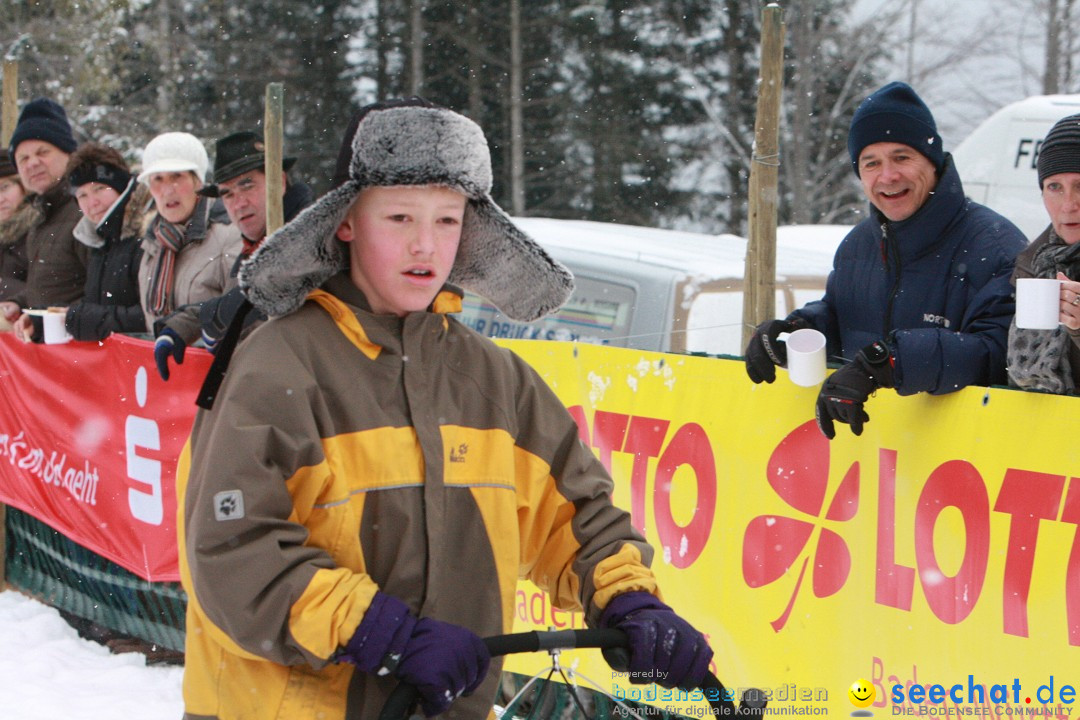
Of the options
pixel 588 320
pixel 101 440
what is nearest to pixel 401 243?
pixel 101 440

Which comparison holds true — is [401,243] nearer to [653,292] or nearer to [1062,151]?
[1062,151]

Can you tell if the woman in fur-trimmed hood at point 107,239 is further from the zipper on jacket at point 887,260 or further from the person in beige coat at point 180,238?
the zipper on jacket at point 887,260

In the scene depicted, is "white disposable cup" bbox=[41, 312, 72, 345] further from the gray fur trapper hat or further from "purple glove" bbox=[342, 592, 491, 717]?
"purple glove" bbox=[342, 592, 491, 717]

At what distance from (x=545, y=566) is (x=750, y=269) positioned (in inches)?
89.5

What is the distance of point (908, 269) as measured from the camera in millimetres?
3715

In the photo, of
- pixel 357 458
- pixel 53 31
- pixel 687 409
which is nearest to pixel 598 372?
pixel 687 409

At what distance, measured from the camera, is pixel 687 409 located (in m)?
4.10

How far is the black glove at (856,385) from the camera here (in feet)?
10.7

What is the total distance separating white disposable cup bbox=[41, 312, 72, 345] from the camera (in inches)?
237

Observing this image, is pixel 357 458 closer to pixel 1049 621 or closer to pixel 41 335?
pixel 1049 621

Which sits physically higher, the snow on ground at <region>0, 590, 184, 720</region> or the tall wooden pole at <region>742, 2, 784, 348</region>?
the tall wooden pole at <region>742, 2, 784, 348</region>

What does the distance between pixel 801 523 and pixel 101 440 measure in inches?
147

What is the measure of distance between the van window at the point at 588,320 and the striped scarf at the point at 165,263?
1677 mm

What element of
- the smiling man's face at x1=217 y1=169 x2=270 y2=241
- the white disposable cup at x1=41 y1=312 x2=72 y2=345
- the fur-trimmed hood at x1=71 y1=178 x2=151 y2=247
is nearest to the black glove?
the smiling man's face at x1=217 y1=169 x2=270 y2=241
